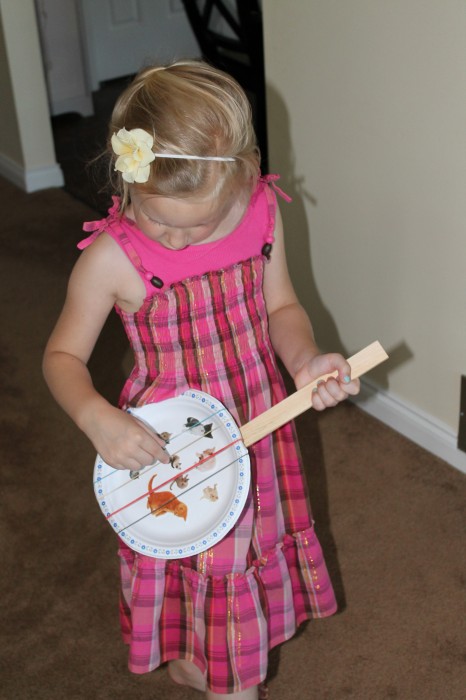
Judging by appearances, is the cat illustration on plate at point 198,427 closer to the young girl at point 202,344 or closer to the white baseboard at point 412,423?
the young girl at point 202,344

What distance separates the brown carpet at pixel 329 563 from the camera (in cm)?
160

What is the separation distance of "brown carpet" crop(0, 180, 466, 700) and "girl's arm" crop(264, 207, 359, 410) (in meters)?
0.57

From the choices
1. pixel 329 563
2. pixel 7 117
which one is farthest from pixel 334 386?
pixel 7 117

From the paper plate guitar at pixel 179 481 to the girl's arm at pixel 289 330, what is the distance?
0.13 m

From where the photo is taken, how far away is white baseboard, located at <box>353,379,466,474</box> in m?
2.02

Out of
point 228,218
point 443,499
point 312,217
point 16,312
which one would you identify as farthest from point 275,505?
A: point 16,312

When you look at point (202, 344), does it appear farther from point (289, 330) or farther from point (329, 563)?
point (329, 563)

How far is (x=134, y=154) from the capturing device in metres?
1.13

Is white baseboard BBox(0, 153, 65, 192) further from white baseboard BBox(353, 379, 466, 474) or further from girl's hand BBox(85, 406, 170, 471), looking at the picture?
girl's hand BBox(85, 406, 170, 471)

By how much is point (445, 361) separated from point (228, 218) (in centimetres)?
79

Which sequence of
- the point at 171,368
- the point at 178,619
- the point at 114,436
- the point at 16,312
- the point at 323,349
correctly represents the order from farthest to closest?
the point at 16,312 < the point at 323,349 < the point at 178,619 < the point at 171,368 < the point at 114,436

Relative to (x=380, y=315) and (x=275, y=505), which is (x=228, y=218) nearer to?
(x=275, y=505)

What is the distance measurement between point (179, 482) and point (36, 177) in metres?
2.54

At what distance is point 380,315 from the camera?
207 cm
